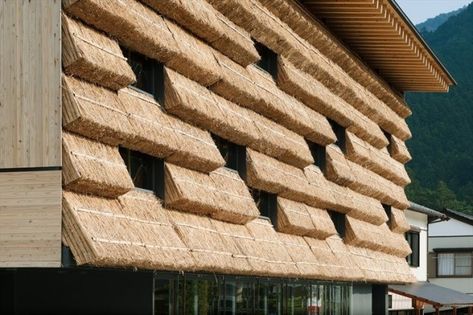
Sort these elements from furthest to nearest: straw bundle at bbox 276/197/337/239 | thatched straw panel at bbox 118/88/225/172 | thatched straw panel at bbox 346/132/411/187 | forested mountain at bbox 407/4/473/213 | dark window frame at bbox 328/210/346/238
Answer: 1. forested mountain at bbox 407/4/473/213
2. thatched straw panel at bbox 346/132/411/187
3. dark window frame at bbox 328/210/346/238
4. straw bundle at bbox 276/197/337/239
5. thatched straw panel at bbox 118/88/225/172

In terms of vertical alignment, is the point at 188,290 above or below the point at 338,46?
below

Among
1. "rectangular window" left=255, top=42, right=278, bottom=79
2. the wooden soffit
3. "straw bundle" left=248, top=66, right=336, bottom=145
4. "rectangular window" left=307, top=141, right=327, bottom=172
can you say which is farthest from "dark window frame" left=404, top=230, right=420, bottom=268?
"rectangular window" left=255, top=42, right=278, bottom=79

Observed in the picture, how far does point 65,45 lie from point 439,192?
3959 inches

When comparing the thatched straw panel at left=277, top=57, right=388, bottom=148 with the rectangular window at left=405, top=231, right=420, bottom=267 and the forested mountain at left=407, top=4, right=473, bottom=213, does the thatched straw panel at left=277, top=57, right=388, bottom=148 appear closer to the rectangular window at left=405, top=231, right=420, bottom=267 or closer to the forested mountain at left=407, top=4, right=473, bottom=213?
the rectangular window at left=405, top=231, right=420, bottom=267

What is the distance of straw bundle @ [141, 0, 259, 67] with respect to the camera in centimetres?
1708

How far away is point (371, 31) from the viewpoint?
28.2 meters

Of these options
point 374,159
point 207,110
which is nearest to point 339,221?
point 374,159

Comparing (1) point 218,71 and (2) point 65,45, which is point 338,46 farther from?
(2) point 65,45

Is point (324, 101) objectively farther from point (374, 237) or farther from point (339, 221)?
point (374, 237)

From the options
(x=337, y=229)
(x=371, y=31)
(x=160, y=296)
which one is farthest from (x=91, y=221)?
(x=371, y=31)

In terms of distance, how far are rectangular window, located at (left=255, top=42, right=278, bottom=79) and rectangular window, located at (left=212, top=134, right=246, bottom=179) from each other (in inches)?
115

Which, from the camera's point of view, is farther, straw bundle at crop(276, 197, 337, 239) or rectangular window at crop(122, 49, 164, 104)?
straw bundle at crop(276, 197, 337, 239)

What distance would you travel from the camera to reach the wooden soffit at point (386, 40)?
26.0 metres

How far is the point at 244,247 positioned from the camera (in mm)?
18812
